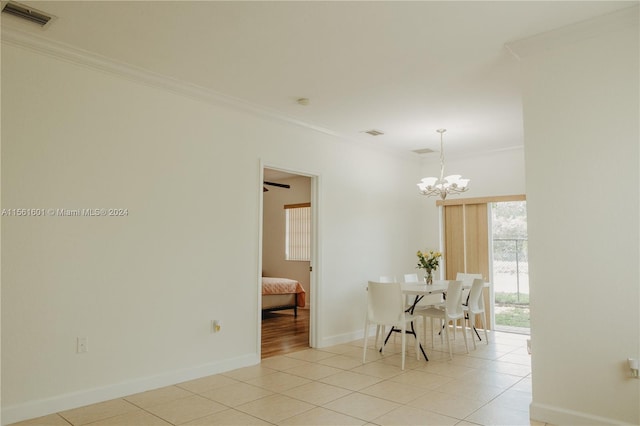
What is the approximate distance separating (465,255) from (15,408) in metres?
6.10

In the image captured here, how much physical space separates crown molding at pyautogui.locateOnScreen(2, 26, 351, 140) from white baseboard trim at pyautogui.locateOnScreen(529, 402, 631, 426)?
147 inches

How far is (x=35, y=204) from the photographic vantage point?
10.6 feet

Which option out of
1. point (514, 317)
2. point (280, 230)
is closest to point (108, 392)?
point (514, 317)

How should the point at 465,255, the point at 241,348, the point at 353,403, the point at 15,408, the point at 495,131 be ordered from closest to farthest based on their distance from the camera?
the point at 15,408 < the point at 353,403 < the point at 241,348 < the point at 495,131 < the point at 465,255

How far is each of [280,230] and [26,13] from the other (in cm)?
738

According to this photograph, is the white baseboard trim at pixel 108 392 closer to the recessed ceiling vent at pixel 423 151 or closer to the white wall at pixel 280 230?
the recessed ceiling vent at pixel 423 151

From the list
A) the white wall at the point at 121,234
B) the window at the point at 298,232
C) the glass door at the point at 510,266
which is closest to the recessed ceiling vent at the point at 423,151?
the glass door at the point at 510,266

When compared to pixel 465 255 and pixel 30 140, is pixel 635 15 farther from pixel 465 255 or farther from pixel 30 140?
pixel 465 255

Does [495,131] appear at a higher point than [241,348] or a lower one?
higher

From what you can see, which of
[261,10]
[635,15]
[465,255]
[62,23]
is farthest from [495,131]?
[62,23]

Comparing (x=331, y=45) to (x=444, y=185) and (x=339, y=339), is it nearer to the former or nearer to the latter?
(x=444, y=185)

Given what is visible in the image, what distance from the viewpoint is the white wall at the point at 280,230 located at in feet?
31.1

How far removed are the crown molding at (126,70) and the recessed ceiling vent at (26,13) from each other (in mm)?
221

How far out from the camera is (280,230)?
9.99m
